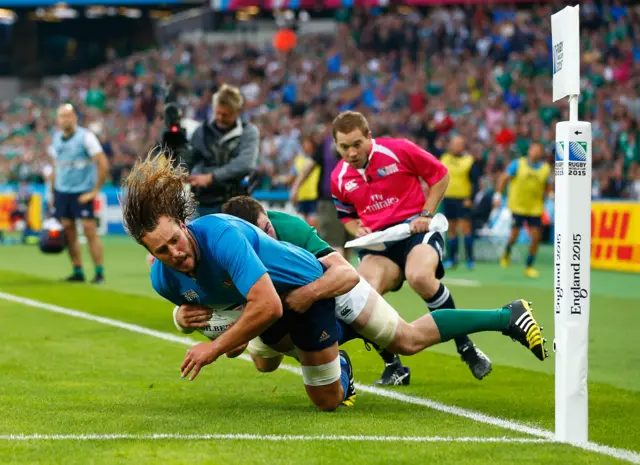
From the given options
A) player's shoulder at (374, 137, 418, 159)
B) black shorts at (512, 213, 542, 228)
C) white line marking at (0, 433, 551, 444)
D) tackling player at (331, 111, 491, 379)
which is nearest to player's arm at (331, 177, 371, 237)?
tackling player at (331, 111, 491, 379)

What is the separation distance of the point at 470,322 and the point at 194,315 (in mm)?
1744

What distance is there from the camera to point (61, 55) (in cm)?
5081

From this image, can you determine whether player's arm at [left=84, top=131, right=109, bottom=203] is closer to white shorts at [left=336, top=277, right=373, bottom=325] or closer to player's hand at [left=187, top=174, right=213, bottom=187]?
Result: player's hand at [left=187, top=174, right=213, bottom=187]

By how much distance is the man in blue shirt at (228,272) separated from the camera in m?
5.98

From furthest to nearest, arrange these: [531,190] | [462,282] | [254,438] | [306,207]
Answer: [306,207] → [531,190] → [462,282] → [254,438]

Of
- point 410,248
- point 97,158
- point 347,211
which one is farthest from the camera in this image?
point 97,158

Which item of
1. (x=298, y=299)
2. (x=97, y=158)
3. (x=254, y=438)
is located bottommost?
(x=254, y=438)

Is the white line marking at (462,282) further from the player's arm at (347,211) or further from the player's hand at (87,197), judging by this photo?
the player's arm at (347,211)

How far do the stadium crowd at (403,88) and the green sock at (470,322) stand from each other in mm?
18570

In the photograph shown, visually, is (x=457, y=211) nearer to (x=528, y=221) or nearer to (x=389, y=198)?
(x=528, y=221)

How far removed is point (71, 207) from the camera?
647 inches

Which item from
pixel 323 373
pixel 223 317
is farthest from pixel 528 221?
pixel 223 317

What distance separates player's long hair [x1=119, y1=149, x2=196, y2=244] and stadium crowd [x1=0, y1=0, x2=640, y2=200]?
64.9ft

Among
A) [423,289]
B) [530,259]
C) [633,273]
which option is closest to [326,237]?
[530,259]
